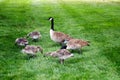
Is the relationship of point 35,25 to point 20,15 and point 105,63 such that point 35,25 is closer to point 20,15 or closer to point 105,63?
point 20,15

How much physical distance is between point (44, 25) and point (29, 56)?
25.4 feet

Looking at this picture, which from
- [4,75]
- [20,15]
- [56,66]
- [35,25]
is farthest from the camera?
[20,15]

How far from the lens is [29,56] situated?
12555 millimetres

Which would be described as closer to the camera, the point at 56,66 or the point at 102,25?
the point at 56,66

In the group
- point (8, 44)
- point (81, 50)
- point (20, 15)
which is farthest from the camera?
point (20, 15)

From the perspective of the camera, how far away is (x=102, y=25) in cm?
2039

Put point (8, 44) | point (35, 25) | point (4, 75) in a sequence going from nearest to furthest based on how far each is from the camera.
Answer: point (4, 75)
point (8, 44)
point (35, 25)

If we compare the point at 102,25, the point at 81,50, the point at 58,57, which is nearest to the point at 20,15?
the point at 102,25

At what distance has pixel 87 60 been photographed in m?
12.1

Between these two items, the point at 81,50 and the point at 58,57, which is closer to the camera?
the point at 58,57

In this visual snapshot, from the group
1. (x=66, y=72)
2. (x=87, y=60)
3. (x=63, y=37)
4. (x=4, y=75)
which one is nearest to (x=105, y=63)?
(x=87, y=60)

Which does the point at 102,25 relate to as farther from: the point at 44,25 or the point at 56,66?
the point at 56,66

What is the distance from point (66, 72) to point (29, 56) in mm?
2330

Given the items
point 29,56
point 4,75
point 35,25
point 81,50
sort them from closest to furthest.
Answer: point 4,75 < point 29,56 < point 81,50 < point 35,25
